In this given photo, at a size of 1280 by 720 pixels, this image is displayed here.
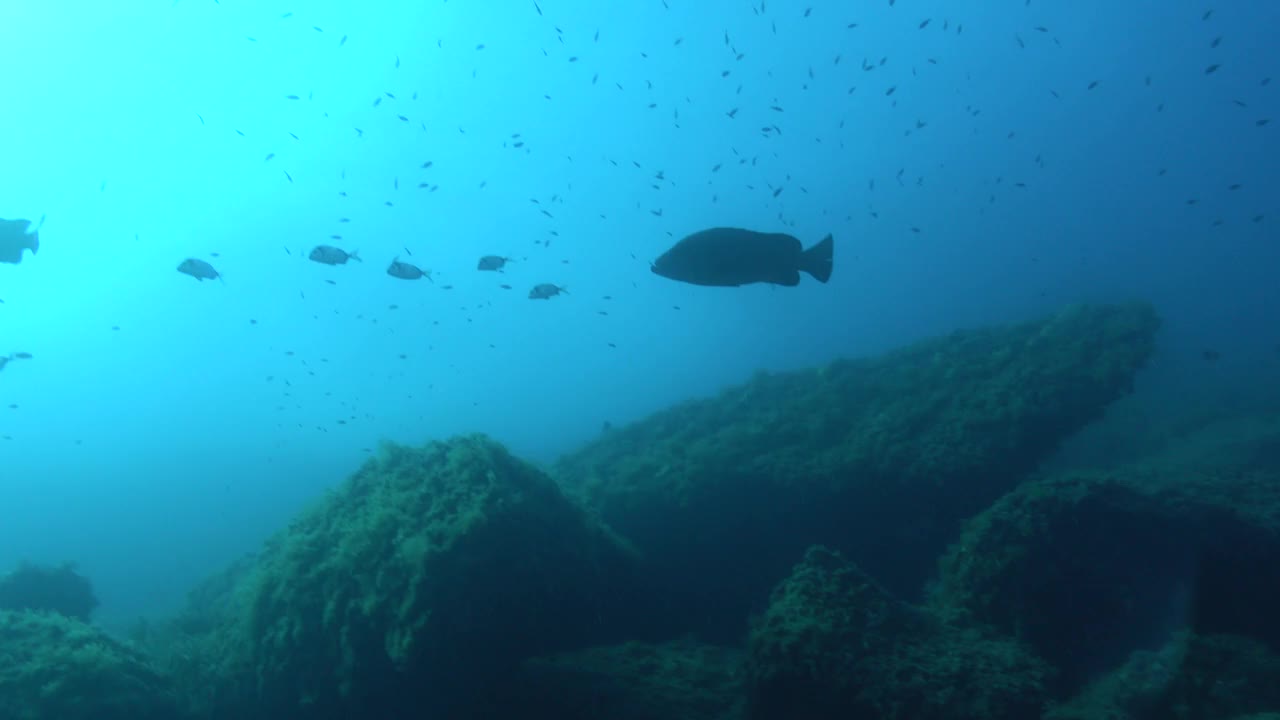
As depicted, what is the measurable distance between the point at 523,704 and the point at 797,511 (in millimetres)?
4545

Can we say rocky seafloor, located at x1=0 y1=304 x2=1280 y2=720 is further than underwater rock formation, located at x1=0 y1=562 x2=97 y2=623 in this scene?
No

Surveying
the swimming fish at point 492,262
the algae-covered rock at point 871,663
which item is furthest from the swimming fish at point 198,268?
the algae-covered rock at point 871,663

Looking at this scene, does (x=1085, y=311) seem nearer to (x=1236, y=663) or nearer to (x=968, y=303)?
(x=1236, y=663)

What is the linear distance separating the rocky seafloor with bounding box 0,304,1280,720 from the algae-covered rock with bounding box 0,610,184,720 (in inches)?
0.9

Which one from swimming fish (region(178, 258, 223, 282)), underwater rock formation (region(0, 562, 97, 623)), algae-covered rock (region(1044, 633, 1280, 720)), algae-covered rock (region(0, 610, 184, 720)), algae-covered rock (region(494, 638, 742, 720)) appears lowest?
algae-covered rock (region(1044, 633, 1280, 720))

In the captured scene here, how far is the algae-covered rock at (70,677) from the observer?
5750mm

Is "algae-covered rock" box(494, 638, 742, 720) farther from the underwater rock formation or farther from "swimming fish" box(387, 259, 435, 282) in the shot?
the underwater rock formation

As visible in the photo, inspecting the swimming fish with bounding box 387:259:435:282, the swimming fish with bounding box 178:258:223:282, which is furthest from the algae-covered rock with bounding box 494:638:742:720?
the swimming fish with bounding box 178:258:223:282

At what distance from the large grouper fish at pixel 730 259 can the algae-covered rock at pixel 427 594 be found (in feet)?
8.81

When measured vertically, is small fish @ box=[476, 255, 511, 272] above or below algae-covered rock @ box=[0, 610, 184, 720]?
above

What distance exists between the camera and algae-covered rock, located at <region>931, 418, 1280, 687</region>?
576 cm

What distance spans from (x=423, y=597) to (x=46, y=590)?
1059cm

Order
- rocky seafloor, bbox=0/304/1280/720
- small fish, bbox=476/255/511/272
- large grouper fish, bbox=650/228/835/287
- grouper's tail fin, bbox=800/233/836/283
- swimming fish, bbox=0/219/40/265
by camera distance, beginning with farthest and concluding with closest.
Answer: small fish, bbox=476/255/511/272 → swimming fish, bbox=0/219/40/265 → grouper's tail fin, bbox=800/233/836/283 → large grouper fish, bbox=650/228/835/287 → rocky seafloor, bbox=0/304/1280/720

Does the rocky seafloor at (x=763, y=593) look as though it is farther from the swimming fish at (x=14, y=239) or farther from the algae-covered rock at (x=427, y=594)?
the swimming fish at (x=14, y=239)
